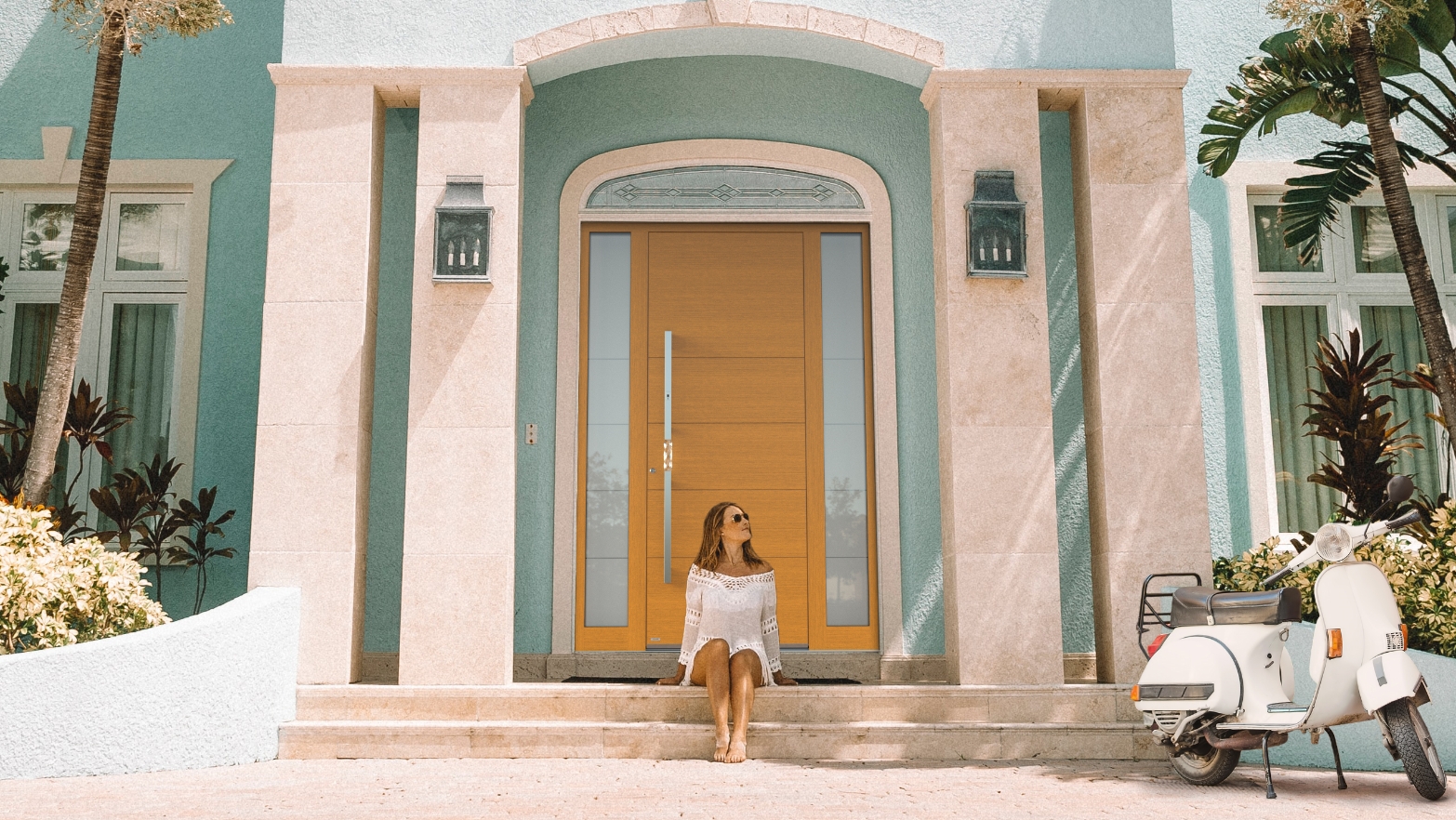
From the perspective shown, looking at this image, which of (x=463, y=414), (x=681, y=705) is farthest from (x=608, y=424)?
(x=681, y=705)

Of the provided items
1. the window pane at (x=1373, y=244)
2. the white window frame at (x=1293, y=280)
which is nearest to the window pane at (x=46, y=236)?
the white window frame at (x=1293, y=280)

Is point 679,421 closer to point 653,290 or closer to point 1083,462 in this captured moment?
point 653,290

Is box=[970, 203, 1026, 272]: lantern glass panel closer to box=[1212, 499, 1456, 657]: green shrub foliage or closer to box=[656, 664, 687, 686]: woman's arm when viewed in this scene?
box=[1212, 499, 1456, 657]: green shrub foliage

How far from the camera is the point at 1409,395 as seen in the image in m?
7.84

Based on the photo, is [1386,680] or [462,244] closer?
[1386,680]

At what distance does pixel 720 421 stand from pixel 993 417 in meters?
1.79

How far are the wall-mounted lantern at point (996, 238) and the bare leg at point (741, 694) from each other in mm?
2274

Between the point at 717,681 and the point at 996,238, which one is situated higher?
the point at 996,238

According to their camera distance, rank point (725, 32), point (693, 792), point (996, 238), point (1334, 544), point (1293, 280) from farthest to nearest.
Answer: point (1293, 280), point (725, 32), point (996, 238), point (693, 792), point (1334, 544)

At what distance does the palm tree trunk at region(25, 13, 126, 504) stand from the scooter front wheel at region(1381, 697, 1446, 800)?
6056 millimetres

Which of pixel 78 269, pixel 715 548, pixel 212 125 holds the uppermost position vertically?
pixel 212 125

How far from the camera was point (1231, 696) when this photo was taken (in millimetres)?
4758

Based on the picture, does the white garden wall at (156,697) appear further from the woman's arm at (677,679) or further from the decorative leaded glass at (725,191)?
the decorative leaded glass at (725,191)

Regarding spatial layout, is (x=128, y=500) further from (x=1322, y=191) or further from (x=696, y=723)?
(x=1322, y=191)
